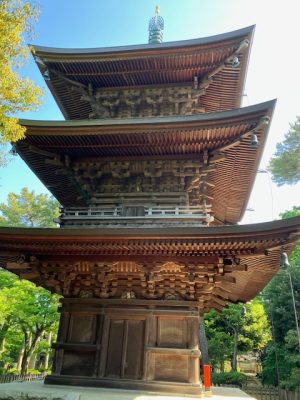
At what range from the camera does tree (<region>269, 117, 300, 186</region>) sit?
30.5m

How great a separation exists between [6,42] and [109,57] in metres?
4.90

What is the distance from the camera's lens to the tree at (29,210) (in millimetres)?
44250

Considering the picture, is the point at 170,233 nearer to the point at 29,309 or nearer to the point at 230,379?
the point at 29,309

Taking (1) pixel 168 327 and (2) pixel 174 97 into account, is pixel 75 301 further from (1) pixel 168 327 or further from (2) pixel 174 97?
(2) pixel 174 97

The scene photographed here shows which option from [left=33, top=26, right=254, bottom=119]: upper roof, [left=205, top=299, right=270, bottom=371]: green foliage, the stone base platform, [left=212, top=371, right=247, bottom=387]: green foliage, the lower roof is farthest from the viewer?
[left=205, top=299, right=270, bottom=371]: green foliage

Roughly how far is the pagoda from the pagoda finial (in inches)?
224

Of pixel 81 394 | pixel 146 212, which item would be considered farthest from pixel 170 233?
pixel 81 394

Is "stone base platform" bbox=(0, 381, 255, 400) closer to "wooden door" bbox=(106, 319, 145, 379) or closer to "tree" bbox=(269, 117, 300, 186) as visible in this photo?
"wooden door" bbox=(106, 319, 145, 379)

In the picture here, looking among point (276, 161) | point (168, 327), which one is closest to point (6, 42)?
point (168, 327)

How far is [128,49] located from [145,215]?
6193 mm

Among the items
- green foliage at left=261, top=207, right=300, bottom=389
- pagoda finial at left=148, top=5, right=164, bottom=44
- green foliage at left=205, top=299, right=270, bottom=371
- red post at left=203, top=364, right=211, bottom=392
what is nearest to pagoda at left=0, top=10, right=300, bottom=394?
red post at left=203, top=364, right=211, bottom=392

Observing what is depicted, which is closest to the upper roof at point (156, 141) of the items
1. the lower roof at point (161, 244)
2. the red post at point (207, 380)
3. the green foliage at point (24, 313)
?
the lower roof at point (161, 244)

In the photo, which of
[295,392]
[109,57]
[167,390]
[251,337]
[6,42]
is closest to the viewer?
[6,42]

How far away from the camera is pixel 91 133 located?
10.6 m
